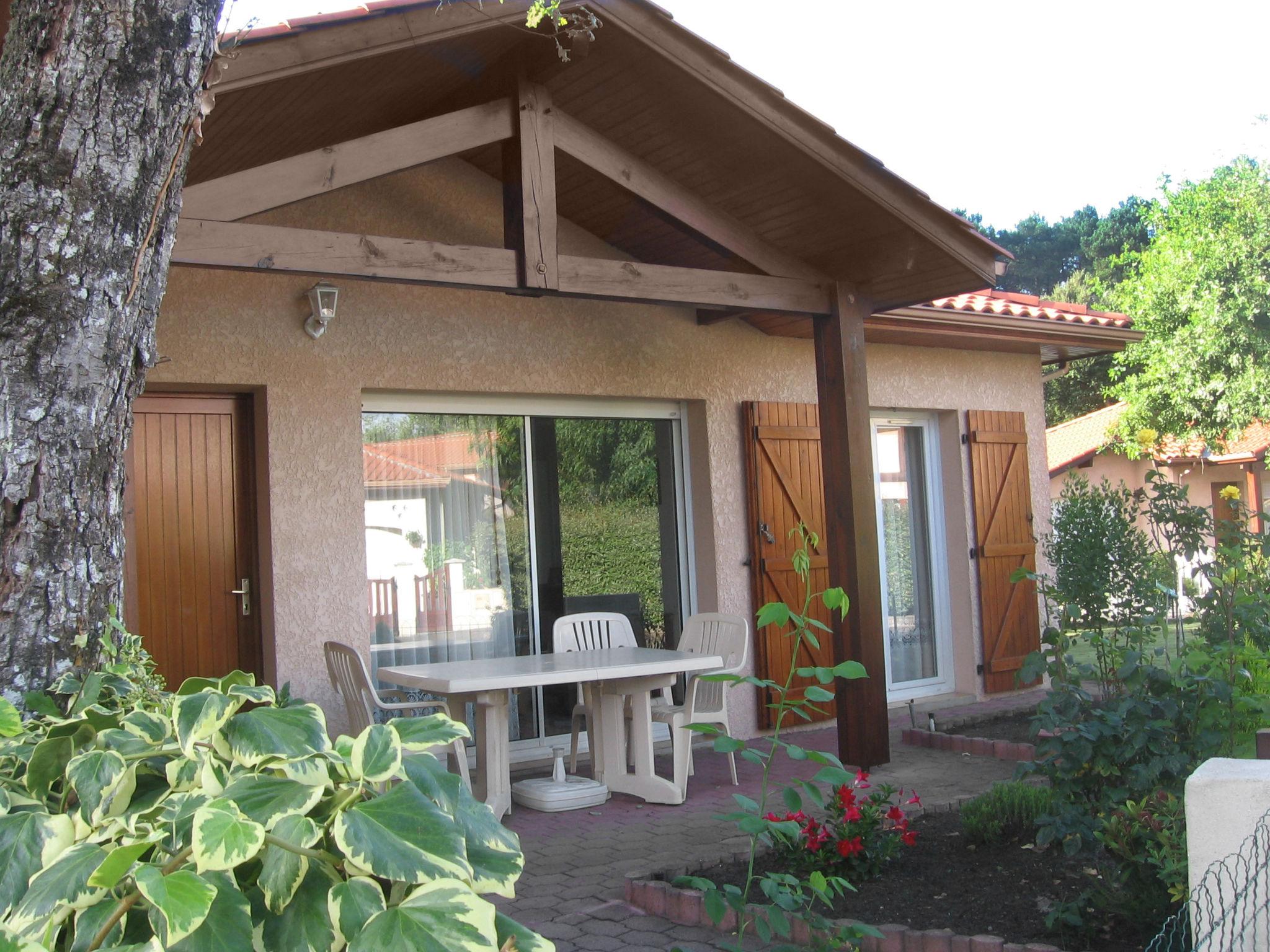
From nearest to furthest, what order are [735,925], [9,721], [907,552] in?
1. [9,721]
2. [735,925]
3. [907,552]

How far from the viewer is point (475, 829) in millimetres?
1232

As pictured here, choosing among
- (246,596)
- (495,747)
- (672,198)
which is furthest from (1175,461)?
(246,596)

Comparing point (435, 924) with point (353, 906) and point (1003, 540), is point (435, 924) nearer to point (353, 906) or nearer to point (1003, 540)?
point (353, 906)

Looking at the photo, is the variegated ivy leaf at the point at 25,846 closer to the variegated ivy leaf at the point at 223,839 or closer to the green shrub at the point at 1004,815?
the variegated ivy leaf at the point at 223,839

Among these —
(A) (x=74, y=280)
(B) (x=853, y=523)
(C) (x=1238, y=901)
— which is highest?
(A) (x=74, y=280)

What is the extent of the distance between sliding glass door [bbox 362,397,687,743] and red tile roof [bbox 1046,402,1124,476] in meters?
13.9

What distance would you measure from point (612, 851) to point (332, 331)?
3096 millimetres

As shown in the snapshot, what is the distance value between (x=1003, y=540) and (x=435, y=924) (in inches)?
332

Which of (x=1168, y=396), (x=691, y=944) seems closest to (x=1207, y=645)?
(x=691, y=944)

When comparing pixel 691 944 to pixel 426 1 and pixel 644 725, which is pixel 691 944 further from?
pixel 426 1

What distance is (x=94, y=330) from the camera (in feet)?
5.64

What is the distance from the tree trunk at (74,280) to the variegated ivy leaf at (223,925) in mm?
776

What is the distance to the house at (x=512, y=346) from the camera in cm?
491

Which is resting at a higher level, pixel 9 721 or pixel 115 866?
pixel 9 721
